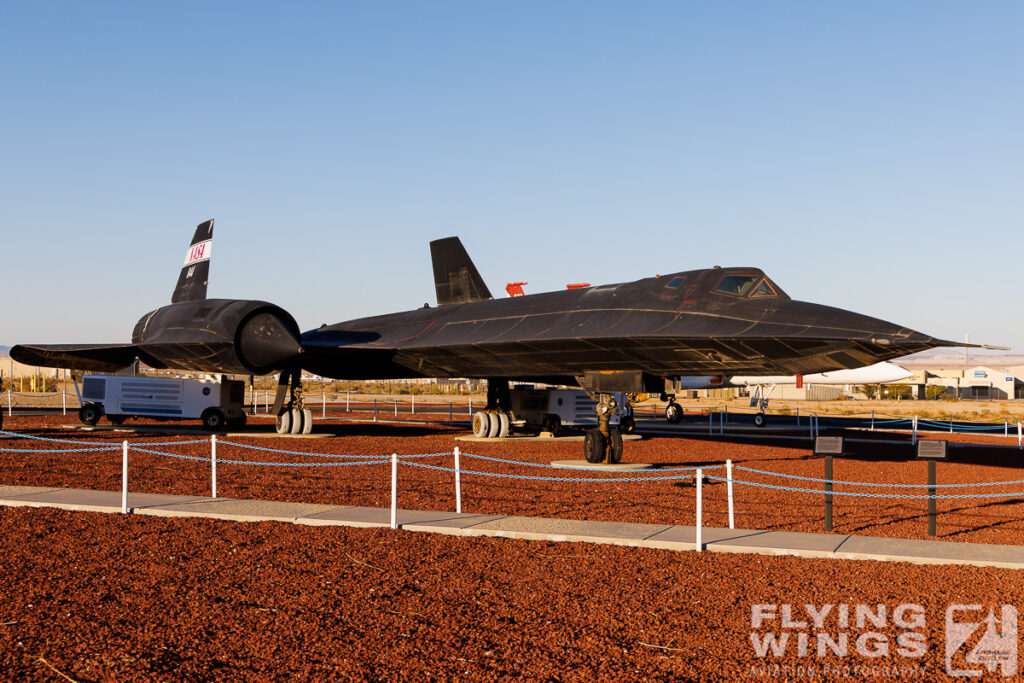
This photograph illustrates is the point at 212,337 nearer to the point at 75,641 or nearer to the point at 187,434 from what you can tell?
the point at 187,434

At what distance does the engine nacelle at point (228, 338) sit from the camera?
19.9 meters

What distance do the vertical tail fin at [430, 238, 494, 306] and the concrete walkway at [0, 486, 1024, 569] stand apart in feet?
42.4

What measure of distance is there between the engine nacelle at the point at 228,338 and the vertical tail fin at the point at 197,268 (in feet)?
5.59

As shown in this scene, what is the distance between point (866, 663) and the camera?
5.29 m

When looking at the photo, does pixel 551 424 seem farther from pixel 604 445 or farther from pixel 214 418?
pixel 214 418

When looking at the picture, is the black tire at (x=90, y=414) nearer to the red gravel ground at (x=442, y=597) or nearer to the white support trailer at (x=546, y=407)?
the white support trailer at (x=546, y=407)

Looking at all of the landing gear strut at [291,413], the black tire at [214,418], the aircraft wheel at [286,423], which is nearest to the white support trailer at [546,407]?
the landing gear strut at [291,413]

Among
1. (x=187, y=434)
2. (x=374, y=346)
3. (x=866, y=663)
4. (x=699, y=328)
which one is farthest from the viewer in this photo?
(x=187, y=434)

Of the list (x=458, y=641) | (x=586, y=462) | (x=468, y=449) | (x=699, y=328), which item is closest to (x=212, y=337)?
(x=468, y=449)

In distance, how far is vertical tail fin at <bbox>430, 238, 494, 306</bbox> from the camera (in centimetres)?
2348

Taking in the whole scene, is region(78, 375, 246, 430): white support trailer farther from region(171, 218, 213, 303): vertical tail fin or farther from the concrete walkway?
the concrete walkway

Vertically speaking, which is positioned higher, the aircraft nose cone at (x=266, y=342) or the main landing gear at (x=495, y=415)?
the aircraft nose cone at (x=266, y=342)

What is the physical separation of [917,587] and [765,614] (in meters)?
1.60

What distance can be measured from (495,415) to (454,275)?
4.01m
